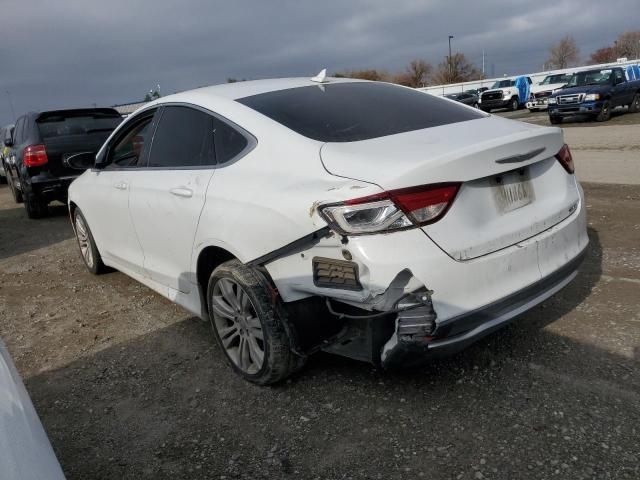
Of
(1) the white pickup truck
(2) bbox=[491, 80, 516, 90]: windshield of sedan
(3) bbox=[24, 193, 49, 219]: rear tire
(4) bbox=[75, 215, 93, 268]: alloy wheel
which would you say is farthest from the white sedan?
(2) bbox=[491, 80, 516, 90]: windshield of sedan

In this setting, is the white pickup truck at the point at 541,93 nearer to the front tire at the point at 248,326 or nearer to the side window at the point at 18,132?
the side window at the point at 18,132

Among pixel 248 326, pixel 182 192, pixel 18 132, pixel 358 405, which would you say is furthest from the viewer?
pixel 18 132

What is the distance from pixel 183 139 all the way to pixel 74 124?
6.14 metres

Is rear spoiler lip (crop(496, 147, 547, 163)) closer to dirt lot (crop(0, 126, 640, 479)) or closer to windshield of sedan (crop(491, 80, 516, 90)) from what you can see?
dirt lot (crop(0, 126, 640, 479))

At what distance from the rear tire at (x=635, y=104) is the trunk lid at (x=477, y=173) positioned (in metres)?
19.9

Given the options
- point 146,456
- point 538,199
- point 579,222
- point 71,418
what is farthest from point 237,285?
point 579,222

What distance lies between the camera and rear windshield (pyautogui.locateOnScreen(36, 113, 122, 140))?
28.5 ft

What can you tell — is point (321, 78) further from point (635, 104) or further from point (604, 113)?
point (635, 104)

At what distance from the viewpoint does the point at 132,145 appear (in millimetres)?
4348

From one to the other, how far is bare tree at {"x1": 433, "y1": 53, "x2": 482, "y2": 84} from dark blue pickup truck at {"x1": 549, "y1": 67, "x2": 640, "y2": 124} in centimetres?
5112

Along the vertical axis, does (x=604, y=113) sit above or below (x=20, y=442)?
below

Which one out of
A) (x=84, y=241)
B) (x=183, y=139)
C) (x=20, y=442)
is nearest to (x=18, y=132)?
(x=84, y=241)

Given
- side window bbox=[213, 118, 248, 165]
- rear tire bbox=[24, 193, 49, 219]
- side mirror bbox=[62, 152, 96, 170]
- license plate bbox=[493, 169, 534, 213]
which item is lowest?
rear tire bbox=[24, 193, 49, 219]

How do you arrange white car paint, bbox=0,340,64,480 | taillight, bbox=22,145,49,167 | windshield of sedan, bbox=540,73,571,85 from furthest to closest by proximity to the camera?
windshield of sedan, bbox=540,73,571,85 → taillight, bbox=22,145,49,167 → white car paint, bbox=0,340,64,480
